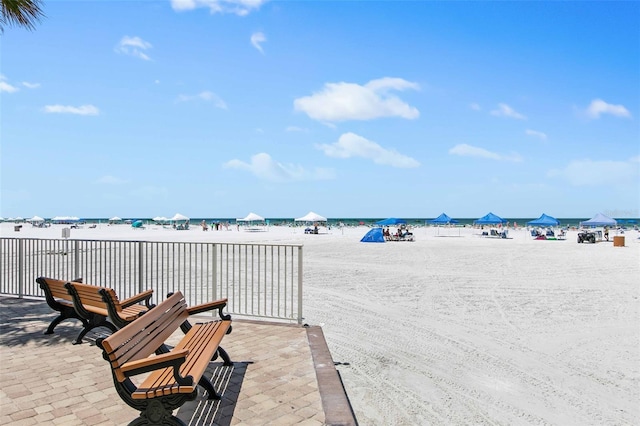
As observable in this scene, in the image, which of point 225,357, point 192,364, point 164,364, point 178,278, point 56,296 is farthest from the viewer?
point 178,278

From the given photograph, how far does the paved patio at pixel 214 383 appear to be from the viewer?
3.80 meters

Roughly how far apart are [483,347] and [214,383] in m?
4.23

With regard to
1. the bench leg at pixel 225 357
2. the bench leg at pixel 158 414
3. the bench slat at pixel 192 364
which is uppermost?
the bench slat at pixel 192 364

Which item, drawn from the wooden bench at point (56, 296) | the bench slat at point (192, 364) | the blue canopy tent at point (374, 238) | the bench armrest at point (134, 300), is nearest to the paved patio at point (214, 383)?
the wooden bench at point (56, 296)

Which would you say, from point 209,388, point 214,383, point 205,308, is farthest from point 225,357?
point 209,388

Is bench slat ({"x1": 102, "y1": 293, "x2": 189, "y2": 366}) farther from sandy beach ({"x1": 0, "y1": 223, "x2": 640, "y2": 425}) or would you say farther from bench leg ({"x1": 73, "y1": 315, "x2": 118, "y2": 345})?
sandy beach ({"x1": 0, "y1": 223, "x2": 640, "y2": 425})

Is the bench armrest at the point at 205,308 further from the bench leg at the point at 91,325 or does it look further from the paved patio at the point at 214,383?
the bench leg at the point at 91,325

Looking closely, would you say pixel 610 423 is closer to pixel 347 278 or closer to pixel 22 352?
pixel 22 352

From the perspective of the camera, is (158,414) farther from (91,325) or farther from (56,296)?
(56,296)

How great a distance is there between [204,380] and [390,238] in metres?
32.6

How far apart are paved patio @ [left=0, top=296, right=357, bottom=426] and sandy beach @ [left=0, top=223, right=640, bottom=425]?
1.80ft

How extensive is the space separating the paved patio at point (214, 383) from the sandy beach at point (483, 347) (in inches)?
21.6

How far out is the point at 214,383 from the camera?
4.52 meters

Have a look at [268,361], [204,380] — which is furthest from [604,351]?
[204,380]
